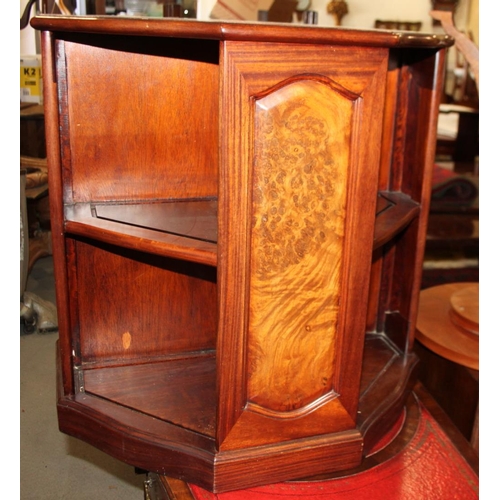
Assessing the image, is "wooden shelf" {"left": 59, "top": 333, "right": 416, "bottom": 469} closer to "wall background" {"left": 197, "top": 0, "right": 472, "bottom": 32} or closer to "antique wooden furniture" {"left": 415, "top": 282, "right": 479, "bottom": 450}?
"antique wooden furniture" {"left": 415, "top": 282, "right": 479, "bottom": 450}

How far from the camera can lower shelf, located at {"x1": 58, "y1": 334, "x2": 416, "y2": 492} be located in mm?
1337

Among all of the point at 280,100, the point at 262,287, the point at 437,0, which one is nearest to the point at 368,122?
the point at 280,100

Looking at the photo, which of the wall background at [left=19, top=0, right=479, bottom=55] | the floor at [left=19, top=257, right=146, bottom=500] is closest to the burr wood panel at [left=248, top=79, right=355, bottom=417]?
the floor at [left=19, top=257, right=146, bottom=500]

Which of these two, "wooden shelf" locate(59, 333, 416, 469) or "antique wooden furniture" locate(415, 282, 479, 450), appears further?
"antique wooden furniture" locate(415, 282, 479, 450)

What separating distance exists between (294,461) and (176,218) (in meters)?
0.59

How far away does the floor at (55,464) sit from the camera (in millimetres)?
2283

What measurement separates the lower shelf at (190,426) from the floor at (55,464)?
0.88 meters

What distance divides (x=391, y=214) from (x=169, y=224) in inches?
21.3

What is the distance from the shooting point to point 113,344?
1.69 m

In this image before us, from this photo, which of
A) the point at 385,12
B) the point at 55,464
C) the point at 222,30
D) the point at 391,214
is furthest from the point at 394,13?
the point at 222,30

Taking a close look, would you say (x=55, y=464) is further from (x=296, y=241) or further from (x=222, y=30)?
(x=222, y=30)

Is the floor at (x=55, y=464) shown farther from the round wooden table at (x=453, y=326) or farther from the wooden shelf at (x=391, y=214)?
the wooden shelf at (x=391, y=214)

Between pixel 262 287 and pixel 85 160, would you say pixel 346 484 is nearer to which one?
pixel 262 287

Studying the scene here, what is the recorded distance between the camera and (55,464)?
241 cm
